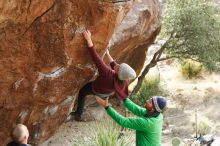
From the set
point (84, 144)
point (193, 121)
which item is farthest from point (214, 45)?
point (84, 144)

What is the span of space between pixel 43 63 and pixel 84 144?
6.42ft

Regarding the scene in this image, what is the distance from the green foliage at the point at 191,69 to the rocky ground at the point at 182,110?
210 millimetres

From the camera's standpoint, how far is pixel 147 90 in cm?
1527

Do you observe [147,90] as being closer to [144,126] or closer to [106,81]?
[106,81]

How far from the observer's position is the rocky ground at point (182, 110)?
36.4 feet

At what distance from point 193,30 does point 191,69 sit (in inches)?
152

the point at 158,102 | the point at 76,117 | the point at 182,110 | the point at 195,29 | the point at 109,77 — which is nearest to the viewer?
the point at 158,102

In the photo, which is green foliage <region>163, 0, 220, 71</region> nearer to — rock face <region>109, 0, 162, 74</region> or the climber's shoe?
rock face <region>109, 0, 162, 74</region>

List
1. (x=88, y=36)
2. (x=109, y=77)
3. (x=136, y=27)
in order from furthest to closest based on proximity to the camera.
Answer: (x=136, y=27) → (x=109, y=77) → (x=88, y=36)

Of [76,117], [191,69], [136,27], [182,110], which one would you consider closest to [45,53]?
[136,27]

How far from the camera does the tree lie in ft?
46.9

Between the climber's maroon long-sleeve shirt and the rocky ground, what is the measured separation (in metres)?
2.62

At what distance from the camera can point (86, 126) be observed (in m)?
11.2

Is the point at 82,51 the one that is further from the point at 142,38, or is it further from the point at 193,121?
the point at 193,121
